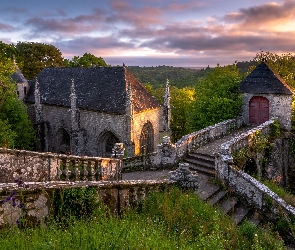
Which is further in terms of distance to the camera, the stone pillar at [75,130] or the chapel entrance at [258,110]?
the stone pillar at [75,130]

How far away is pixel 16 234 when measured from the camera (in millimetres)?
5645

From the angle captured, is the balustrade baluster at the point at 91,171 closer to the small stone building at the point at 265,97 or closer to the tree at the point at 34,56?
the small stone building at the point at 265,97

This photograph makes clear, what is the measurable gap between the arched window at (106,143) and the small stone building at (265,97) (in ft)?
40.8

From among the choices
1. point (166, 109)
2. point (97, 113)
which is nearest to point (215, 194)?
point (97, 113)

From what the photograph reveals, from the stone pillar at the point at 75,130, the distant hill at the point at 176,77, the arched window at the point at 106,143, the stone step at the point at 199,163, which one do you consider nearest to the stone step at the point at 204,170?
the stone step at the point at 199,163

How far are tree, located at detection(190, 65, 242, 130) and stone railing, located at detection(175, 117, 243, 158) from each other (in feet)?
4.22

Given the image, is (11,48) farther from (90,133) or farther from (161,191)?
(161,191)

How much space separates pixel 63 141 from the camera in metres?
31.4

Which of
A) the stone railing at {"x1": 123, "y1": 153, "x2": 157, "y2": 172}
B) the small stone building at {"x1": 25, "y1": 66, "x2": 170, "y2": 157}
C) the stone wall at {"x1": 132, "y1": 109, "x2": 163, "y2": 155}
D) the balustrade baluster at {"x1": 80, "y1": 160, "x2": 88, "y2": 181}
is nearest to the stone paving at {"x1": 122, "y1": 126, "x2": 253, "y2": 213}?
the stone railing at {"x1": 123, "y1": 153, "x2": 157, "y2": 172}

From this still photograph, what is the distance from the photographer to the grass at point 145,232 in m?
5.29

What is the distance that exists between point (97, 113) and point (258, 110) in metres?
14.4

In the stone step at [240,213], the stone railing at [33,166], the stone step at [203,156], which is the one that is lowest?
the stone step at [240,213]

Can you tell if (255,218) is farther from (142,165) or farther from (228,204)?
(142,165)

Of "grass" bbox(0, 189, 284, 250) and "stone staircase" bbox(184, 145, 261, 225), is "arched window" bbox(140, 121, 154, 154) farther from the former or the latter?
"grass" bbox(0, 189, 284, 250)
